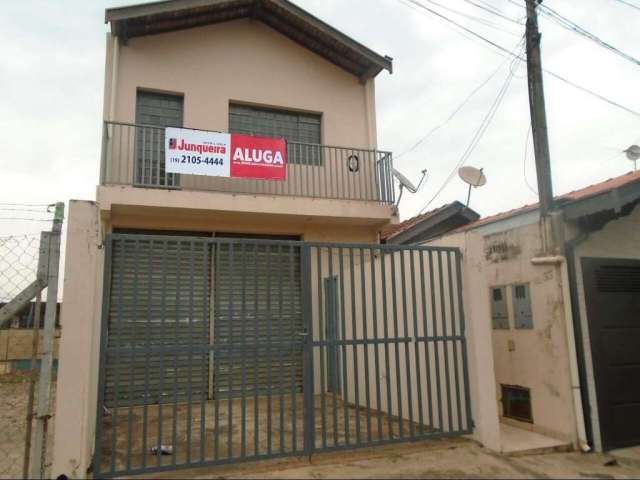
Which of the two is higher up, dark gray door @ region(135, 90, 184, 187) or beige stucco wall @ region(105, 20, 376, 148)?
beige stucco wall @ region(105, 20, 376, 148)

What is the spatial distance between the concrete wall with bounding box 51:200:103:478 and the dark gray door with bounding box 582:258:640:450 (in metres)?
5.10

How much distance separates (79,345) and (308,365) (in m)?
2.03

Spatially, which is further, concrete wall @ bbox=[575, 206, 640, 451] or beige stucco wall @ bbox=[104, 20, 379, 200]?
beige stucco wall @ bbox=[104, 20, 379, 200]


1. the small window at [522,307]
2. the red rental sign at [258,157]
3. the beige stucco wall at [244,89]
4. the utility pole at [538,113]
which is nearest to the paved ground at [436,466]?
the small window at [522,307]

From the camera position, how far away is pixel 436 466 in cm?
446

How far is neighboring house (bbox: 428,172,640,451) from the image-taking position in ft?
17.1

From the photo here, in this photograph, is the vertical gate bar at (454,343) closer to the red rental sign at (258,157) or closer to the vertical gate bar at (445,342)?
the vertical gate bar at (445,342)

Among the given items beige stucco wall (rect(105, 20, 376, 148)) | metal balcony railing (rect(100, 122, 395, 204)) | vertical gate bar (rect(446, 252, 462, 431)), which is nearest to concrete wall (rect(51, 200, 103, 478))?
vertical gate bar (rect(446, 252, 462, 431))

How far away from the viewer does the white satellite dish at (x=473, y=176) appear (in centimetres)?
853

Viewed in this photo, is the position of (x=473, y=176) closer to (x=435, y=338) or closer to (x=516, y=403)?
(x=516, y=403)

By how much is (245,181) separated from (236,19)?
12.2 ft

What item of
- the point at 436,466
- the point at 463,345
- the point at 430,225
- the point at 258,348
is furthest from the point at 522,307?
the point at 430,225

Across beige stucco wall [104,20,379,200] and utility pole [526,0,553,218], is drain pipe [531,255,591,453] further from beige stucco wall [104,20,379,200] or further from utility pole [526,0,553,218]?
beige stucco wall [104,20,379,200]

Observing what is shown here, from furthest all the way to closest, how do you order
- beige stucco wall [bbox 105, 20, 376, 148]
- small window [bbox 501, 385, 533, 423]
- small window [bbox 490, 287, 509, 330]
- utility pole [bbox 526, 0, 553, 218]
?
1. beige stucco wall [bbox 105, 20, 376, 148]
2. small window [bbox 490, 287, 509, 330]
3. small window [bbox 501, 385, 533, 423]
4. utility pole [bbox 526, 0, 553, 218]
